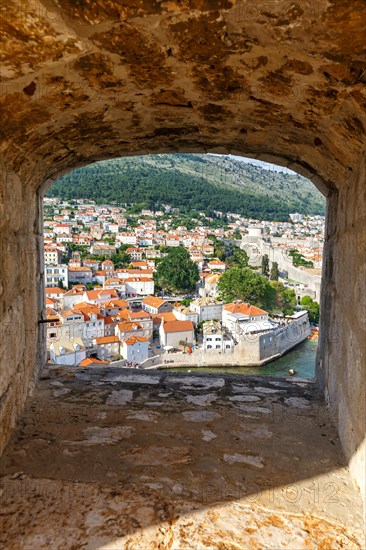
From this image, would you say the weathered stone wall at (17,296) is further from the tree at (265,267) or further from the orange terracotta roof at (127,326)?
the tree at (265,267)

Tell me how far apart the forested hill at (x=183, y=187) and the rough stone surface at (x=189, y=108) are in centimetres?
9584

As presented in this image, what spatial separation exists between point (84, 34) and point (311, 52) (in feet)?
2.32

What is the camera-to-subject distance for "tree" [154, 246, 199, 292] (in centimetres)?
4716

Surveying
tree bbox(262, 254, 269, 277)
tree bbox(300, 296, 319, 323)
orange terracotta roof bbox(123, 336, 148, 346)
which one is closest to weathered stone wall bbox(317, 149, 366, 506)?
orange terracotta roof bbox(123, 336, 148, 346)

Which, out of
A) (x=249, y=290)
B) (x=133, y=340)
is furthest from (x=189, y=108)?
(x=249, y=290)

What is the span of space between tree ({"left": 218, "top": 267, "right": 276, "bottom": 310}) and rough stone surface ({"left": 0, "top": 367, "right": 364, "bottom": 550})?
106 ft

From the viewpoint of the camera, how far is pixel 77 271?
47719 mm

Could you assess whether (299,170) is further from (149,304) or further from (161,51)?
(149,304)

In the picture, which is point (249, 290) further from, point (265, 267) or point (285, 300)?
point (265, 267)

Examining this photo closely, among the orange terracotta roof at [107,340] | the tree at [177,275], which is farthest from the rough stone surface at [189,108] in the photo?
the tree at [177,275]

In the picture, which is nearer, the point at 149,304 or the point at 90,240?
the point at 149,304

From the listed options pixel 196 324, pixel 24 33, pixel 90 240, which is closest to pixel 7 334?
pixel 24 33

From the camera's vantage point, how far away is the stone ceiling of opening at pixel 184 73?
3.55 feet

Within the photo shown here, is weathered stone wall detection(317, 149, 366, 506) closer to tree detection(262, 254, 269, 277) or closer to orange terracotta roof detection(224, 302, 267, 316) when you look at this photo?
orange terracotta roof detection(224, 302, 267, 316)
